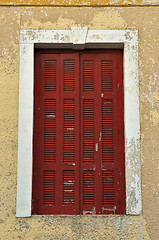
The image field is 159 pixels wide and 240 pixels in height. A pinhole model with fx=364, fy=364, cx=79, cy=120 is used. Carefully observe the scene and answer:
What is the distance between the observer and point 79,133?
17.2 feet

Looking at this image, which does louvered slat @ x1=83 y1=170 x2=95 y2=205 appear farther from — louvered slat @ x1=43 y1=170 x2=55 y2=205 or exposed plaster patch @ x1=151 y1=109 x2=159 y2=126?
exposed plaster patch @ x1=151 y1=109 x2=159 y2=126

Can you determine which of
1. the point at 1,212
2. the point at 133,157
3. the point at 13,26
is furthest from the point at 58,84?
the point at 1,212

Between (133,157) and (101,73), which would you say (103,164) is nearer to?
(133,157)

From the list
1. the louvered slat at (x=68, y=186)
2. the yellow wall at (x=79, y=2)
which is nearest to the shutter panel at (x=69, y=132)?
the louvered slat at (x=68, y=186)

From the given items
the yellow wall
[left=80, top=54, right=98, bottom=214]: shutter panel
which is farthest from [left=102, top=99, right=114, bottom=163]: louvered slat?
the yellow wall

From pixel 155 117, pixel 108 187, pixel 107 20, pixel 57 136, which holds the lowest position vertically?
pixel 108 187

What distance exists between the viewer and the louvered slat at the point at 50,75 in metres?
5.33

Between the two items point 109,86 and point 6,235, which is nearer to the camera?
point 6,235

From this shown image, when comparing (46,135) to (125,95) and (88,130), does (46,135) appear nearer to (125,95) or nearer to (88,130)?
(88,130)

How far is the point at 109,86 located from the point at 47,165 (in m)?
1.45

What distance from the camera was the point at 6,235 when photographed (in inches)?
193

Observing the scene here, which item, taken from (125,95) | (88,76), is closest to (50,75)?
(88,76)

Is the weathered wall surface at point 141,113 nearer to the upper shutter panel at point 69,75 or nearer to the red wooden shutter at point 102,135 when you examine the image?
the red wooden shutter at point 102,135

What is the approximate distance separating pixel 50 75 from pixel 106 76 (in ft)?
2.70
